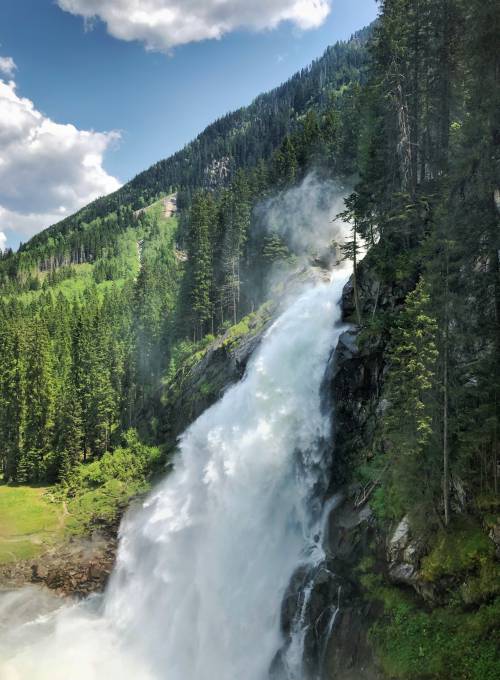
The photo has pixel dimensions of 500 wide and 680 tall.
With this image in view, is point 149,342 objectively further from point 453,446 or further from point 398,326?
point 453,446

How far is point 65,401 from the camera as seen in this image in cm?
5653

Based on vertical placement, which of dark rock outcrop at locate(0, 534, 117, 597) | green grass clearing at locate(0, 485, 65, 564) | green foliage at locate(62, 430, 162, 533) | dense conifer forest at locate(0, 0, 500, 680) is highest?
dense conifer forest at locate(0, 0, 500, 680)

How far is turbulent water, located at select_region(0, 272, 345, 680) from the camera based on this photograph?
22.0 m

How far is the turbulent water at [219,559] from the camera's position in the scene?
22.0 meters

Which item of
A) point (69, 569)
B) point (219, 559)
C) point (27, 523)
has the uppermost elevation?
point (219, 559)

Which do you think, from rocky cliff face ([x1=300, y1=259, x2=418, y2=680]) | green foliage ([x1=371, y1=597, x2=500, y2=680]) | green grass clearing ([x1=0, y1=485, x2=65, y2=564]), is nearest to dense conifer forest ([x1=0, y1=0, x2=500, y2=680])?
green foliage ([x1=371, y1=597, x2=500, y2=680])

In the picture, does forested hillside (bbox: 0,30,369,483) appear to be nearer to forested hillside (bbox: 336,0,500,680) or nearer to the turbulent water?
the turbulent water

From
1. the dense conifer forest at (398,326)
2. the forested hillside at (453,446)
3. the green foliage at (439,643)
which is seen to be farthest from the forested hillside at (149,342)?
the green foliage at (439,643)

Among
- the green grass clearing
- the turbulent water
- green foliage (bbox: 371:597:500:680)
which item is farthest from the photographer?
the green grass clearing

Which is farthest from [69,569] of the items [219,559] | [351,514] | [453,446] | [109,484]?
[453,446]

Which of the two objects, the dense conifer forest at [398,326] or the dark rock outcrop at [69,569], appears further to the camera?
the dark rock outcrop at [69,569]

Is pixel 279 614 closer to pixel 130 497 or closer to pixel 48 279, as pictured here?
pixel 130 497

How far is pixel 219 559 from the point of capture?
25.3 meters

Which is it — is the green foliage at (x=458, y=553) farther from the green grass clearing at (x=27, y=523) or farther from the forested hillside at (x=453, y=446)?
the green grass clearing at (x=27, y=523)
